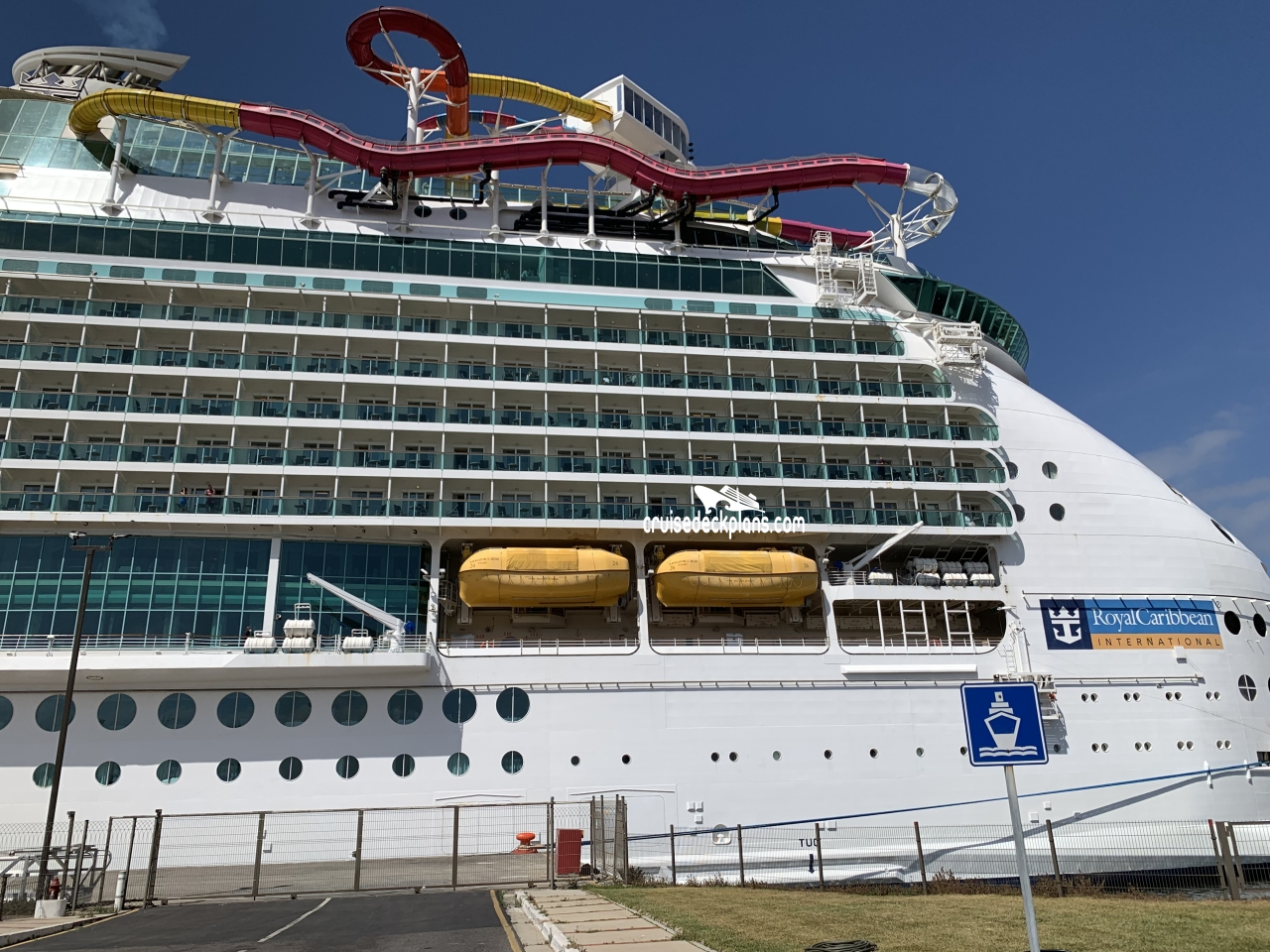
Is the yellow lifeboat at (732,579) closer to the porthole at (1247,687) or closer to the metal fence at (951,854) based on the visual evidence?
the metal fence at (951,854)

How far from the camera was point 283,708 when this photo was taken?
2317cm

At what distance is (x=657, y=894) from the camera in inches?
595

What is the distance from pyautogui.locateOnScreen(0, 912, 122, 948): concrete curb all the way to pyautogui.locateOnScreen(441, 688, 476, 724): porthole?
8.76m

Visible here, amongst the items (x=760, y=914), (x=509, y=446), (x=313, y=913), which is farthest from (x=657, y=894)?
A: (x=509, y=446)

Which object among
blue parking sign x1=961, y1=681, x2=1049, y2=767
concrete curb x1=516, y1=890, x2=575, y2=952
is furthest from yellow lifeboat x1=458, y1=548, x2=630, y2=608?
blue parking sign x1=961, y1=681, x2=1049, y2=767

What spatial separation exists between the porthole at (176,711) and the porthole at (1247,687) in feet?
96.6

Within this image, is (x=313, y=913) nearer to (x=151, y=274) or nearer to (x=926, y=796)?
(x=926, y=796)

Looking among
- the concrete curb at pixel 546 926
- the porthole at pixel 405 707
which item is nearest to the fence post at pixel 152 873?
the porthole at pixel 405 707

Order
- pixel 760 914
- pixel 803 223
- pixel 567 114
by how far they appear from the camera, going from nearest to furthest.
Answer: pixel 760 914
pixel 803 223
pixel 567 114

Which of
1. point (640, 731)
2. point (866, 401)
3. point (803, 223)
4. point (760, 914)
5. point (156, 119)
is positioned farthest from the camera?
point (803, 223)

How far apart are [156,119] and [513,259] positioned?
1352 cm

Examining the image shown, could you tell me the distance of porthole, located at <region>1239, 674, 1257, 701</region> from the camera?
1044 inches

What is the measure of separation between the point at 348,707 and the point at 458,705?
2830 millimetres

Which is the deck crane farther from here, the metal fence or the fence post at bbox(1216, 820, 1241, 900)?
the fence post at bbox(1216, 820, 1241, 900)
